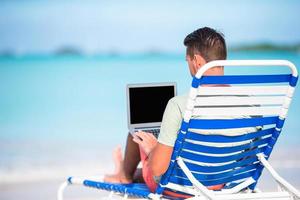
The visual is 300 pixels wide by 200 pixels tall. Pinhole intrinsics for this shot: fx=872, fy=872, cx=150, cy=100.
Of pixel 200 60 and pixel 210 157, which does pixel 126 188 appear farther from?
pixel 200 60

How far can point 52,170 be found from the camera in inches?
260

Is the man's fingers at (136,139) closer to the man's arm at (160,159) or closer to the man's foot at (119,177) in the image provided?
the man's arm at (160,159)

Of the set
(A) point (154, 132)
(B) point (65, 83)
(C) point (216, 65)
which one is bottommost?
(B) point (65, 83)

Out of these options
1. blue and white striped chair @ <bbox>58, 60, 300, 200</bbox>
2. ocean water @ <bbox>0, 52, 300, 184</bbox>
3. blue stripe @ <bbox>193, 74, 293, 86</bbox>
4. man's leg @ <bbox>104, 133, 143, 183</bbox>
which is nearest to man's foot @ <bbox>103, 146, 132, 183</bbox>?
man's leg @ <bbox>104, 133, 143, 183</bbox>

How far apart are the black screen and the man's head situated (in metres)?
0.62

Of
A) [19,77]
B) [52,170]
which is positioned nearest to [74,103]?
[19,77]

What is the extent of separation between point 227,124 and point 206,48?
0.96 feet

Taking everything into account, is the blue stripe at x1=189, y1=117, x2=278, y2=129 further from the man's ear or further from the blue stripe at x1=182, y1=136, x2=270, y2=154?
the man's ear

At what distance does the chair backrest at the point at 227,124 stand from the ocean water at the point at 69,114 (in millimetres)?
2967

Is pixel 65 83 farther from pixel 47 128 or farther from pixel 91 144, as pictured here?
pixel 91 144

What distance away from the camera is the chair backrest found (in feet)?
10.2

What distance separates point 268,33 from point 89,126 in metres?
13.7

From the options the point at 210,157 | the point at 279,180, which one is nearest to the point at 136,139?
the point at 210,157

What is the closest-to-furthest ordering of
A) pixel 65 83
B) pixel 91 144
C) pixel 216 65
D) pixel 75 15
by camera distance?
1. pixel 216 65
2. pixel 91 144
3. pixel 65 83
4. pixel 75 15
